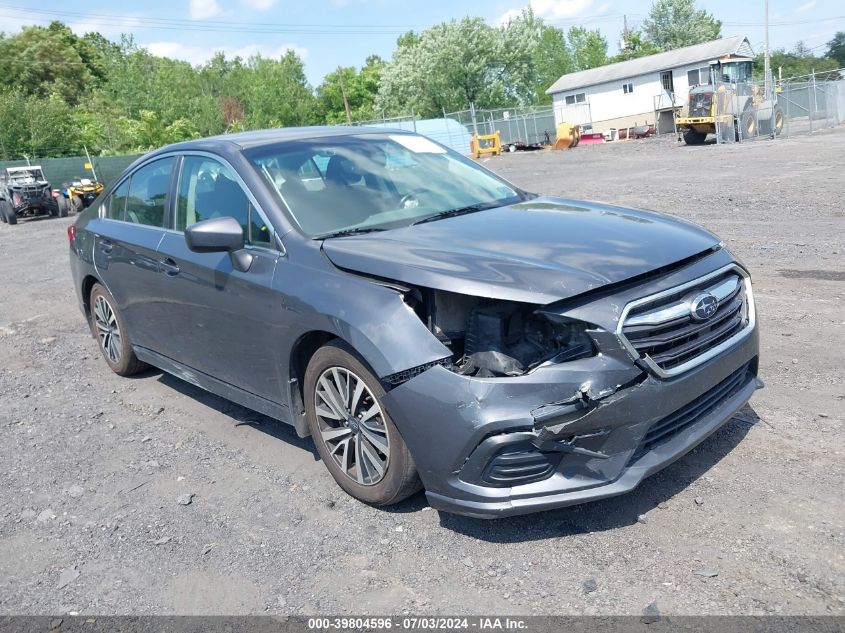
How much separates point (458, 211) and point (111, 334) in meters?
3.31

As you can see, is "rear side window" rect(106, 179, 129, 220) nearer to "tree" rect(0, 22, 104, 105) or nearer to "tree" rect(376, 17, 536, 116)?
"tree" rect(376, 17, 536, 116)

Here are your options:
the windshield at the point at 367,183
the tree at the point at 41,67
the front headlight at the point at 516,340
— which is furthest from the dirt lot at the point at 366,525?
the tree at the point at 41,67

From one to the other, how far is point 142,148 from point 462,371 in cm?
5619

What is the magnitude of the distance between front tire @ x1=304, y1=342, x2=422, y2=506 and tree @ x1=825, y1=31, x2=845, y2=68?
113 meters

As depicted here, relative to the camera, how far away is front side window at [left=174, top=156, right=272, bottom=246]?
412 centimetres

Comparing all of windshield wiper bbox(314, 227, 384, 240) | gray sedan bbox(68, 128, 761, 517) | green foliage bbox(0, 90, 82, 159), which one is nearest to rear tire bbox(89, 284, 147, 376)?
gray sedan bbox(68, 128, 761, 517)

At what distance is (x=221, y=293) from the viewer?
167 inches

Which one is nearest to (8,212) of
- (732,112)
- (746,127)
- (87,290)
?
(87,290)

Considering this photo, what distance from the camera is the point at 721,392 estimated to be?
3.53 metres

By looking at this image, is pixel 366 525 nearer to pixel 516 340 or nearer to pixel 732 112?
pixel 516 340

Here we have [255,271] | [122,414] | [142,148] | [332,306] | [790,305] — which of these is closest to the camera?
[332,306]

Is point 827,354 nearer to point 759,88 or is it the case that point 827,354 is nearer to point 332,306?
point 332,306

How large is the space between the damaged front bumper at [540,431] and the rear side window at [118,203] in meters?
3.40

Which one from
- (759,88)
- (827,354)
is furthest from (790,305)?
(759,88)
